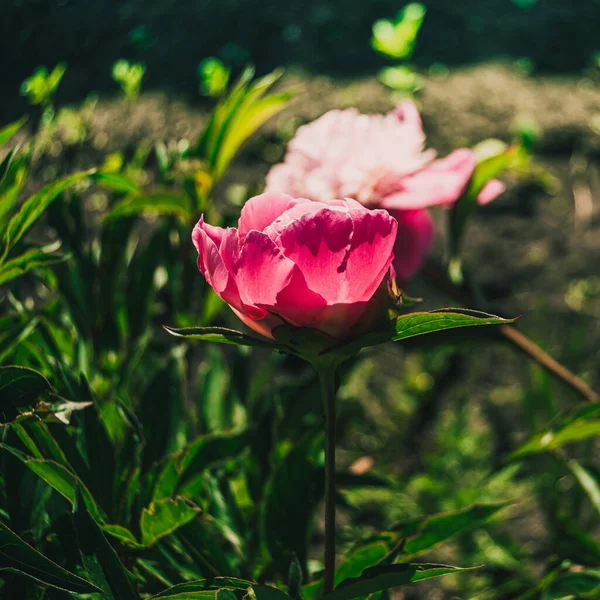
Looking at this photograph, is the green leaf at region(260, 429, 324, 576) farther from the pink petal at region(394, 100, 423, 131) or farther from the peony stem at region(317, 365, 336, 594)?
the pink petal at region(394, 100, 423, 131)

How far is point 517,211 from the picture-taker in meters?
1.37

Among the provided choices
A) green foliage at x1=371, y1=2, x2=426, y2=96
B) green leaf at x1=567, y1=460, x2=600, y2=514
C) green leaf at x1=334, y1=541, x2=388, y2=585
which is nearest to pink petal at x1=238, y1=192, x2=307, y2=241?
green leaf at x1=334, y1=541, x2=388, y2=585

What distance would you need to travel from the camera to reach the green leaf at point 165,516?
479mm

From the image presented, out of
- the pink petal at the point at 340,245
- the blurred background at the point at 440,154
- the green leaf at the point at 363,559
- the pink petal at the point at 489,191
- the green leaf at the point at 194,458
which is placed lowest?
the blurred background at the point at 440,154

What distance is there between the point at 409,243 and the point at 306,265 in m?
0.30

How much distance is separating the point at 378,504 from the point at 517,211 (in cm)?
65

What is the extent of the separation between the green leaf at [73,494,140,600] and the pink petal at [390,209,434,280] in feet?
1.16

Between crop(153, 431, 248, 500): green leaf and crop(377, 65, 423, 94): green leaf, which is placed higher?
crop(153, 431, 248, 500): green leaf

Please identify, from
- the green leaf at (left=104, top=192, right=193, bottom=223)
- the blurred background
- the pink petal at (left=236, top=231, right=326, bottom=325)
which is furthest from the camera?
the blurred background

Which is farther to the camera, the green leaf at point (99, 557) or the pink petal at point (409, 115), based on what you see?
the pink petal at point (409, 115)

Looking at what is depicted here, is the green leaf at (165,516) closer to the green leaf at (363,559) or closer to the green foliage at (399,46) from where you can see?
the green leaf at (363,559)

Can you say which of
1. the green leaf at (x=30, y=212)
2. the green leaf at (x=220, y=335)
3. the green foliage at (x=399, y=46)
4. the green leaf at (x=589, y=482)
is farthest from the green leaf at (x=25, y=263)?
the green foliage at (x=399, y=46)

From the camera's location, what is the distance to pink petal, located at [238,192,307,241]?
399 mm

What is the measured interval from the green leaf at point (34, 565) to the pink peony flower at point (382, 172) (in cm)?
37
